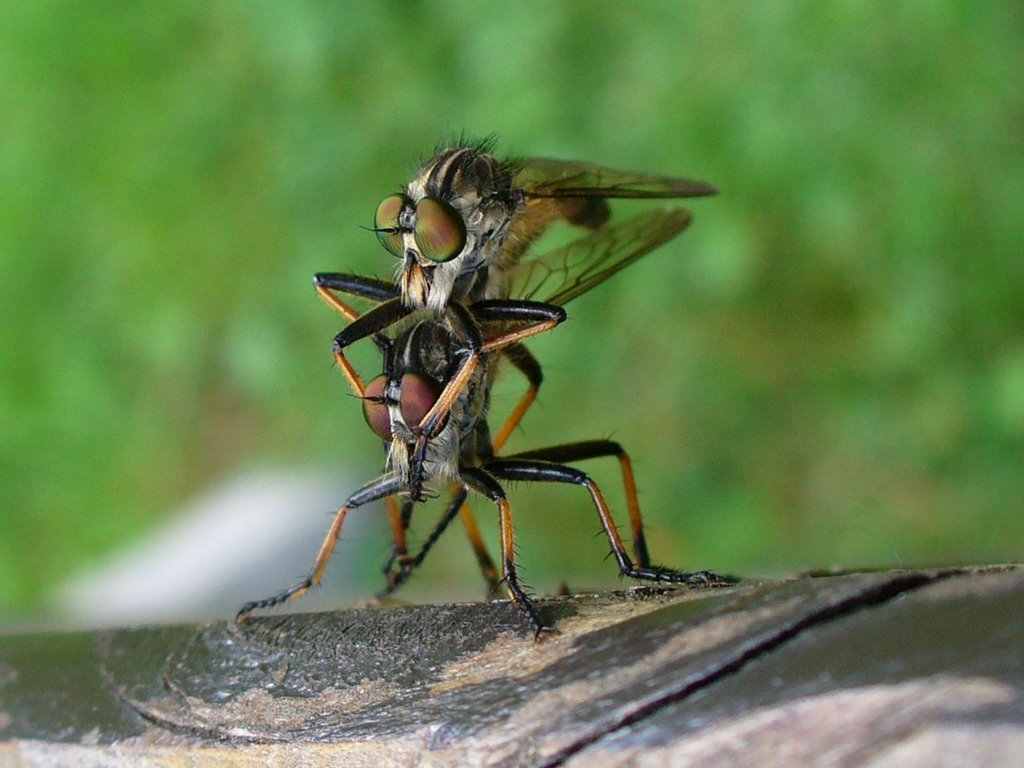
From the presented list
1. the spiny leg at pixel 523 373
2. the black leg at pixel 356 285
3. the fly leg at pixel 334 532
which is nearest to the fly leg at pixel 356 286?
the black leg at pixel 356 285

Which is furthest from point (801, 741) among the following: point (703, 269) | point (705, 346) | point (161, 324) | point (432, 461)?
point (161, 324)

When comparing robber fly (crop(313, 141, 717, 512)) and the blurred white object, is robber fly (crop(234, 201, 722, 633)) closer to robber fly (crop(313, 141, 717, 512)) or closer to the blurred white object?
robber fly (crop(313, 141, 717, 512))

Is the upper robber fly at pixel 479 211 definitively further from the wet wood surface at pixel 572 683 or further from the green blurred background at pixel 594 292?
the green blurred background at pixel 594 292

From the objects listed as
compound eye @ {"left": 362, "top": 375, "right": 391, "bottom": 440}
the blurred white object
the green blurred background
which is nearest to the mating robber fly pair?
compound eye @ {"left": 362, "top": 375, "right": 391, "bottom": 440}

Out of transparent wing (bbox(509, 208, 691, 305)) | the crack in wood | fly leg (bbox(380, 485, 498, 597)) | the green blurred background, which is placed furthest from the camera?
the green blurred background

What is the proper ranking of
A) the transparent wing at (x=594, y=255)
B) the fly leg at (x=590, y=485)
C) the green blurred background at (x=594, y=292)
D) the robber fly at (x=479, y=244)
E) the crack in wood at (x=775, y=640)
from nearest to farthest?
the crack in wood at (x=775, y=640)
the fly leg at (x=590, y=485)
the robber fly at (x=479, y=244)
the transparent wing at (x=594, y=255)
the green blurred background at (x=594, y=292)

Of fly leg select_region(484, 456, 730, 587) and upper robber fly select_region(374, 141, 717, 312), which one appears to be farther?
upper robber fly select_region(374, 141, 717, 312)
